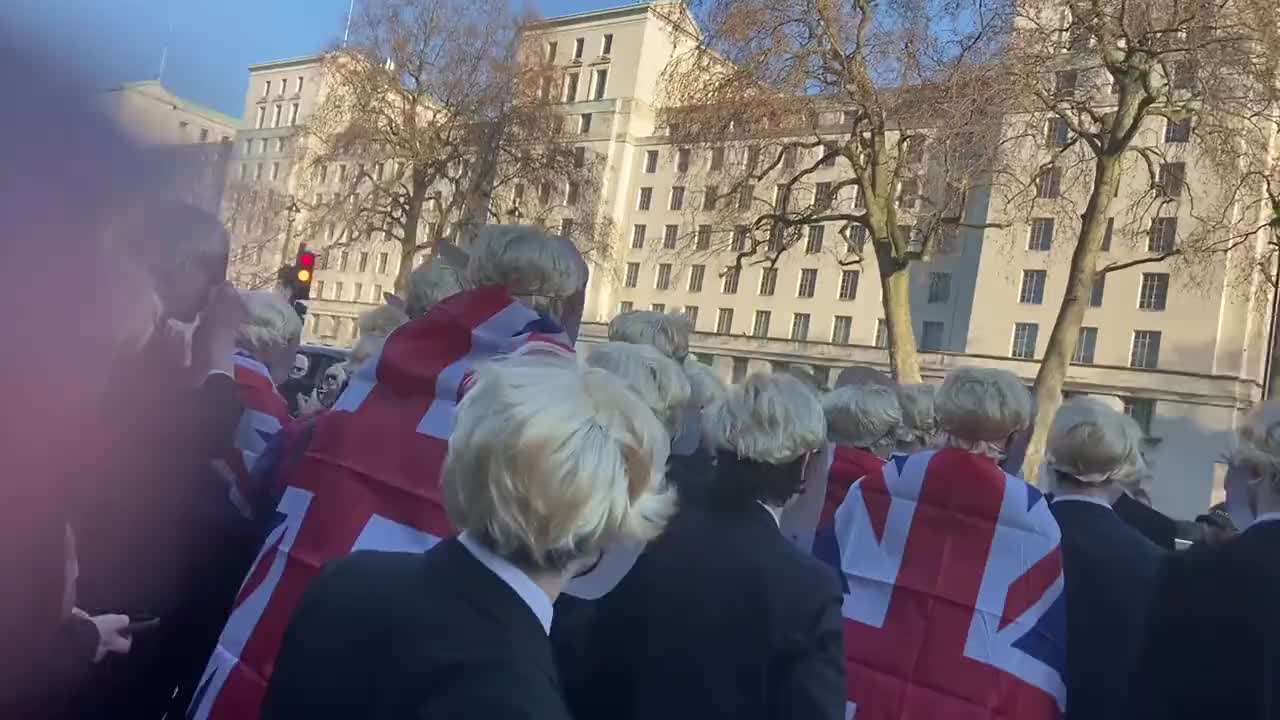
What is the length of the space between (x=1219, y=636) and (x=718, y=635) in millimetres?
1511

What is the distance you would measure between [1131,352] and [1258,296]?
2858cm

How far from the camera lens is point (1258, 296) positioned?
19.9 metres

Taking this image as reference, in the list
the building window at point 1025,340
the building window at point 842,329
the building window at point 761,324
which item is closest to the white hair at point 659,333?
the building window at point 1025,340

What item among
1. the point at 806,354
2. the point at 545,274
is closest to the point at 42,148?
the point at 545,274

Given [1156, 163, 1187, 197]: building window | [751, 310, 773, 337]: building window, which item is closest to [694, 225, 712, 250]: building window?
[1156, 163, 1187, 197]: building window

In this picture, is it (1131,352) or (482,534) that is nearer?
(482,534)

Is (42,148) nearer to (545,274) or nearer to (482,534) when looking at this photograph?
(482,534)

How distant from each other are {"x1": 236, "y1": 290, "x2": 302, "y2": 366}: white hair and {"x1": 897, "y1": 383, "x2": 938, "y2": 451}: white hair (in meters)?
2.61

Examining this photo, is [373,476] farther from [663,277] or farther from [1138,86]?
[663,277]

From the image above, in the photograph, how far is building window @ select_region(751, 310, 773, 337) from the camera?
5931cm

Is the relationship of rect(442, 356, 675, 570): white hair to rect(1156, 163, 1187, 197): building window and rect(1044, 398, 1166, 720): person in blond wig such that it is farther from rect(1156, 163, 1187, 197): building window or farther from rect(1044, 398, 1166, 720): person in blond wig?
rect(1156, 163, 1187, 197): building window

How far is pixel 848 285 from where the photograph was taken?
5641cm

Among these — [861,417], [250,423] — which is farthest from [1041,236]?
[250,423]

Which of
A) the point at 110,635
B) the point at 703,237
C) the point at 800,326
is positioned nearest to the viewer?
the point at 110,635
